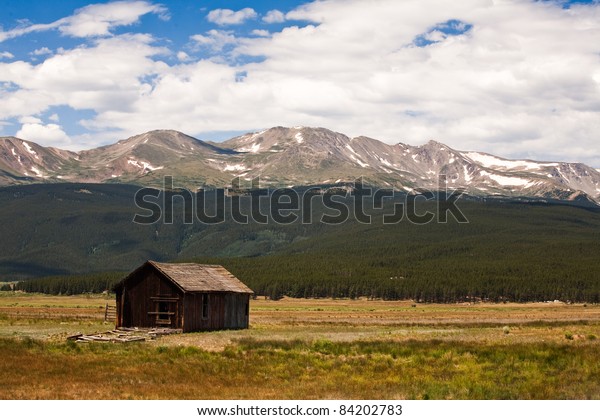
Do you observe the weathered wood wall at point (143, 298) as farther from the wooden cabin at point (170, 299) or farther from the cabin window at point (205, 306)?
the cabin window at point (205, 306)

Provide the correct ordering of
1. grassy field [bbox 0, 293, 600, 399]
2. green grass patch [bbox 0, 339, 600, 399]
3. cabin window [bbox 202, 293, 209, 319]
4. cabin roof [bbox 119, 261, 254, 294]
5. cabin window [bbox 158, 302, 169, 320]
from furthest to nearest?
cabin window [bbox 202, 293, 209, 319] → cabin roof [bbox 119, 261, 254, 294] → cabin window [bbox 158, 302, 169, 320] → grassy field [bbox 0, 293, 600, 399] → green grass patch [bbox 0, 339, 600, 399]

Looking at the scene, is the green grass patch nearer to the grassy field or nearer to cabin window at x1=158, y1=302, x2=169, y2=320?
the grassy field

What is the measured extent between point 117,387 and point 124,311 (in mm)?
35396

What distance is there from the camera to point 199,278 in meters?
69.8

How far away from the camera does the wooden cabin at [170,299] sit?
2598 inches

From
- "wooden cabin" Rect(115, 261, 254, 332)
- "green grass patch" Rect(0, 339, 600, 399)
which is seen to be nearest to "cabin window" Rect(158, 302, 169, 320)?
"wooden cabin" Rect(115, 261, 254, 332)

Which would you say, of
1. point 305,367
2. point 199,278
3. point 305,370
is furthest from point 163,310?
point 305,370

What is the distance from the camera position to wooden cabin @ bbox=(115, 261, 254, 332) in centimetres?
6600

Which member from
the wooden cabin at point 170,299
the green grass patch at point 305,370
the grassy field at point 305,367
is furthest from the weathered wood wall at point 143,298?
the green grass patch at point 305,370

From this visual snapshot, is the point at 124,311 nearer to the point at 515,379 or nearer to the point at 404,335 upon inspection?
the point at 404,335

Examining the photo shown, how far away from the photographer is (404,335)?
5959 cm

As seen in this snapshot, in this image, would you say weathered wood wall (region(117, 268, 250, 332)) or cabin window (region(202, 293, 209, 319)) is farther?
cabin window (region(202, 293, 209, 319))

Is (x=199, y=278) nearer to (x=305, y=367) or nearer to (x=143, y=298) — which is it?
(x=143, y=298)
